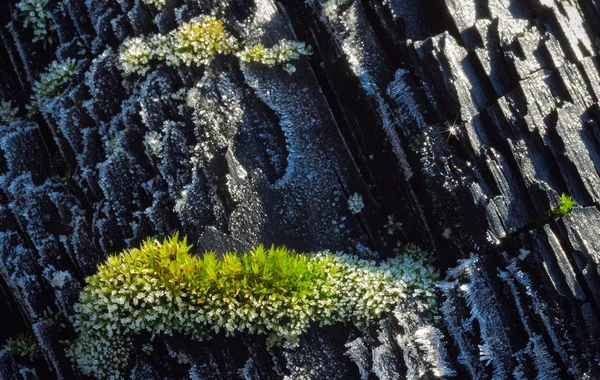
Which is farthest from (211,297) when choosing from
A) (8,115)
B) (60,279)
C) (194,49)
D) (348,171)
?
(8,115)

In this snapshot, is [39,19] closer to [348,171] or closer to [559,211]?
[348,171]

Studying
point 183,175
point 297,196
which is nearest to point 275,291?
point 297,196

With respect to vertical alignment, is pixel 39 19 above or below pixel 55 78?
above

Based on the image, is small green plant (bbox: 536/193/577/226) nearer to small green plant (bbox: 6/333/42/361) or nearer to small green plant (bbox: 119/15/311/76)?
small green plant (bbox: 119/15/311/76)

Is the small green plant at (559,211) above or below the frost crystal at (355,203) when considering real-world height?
below

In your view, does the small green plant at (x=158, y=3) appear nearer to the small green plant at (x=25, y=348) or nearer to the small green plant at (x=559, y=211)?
the small green plant at (x=25, y=348)

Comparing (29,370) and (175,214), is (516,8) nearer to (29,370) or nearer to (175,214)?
(175,214)

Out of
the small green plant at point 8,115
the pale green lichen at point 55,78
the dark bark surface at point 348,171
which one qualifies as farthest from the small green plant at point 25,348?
the pale green lichen at point 55,78
